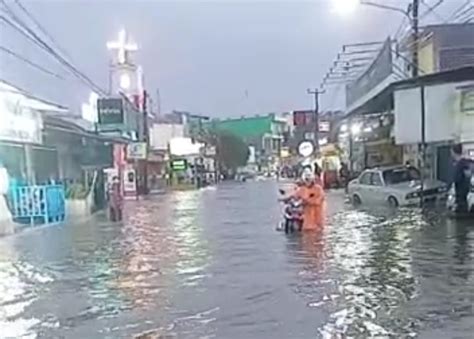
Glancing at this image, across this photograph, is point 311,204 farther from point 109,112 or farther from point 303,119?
point 303,119

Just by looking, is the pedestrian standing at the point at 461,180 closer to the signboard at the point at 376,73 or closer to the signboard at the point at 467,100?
the signboard at the point at 467,100

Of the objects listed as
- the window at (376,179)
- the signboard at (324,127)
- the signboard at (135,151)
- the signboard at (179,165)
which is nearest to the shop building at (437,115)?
the window at (376,179)

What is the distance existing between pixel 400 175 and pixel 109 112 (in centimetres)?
2286

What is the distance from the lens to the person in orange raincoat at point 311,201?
65.0 ft

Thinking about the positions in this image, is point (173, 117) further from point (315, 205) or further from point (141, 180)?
point (315, 205)

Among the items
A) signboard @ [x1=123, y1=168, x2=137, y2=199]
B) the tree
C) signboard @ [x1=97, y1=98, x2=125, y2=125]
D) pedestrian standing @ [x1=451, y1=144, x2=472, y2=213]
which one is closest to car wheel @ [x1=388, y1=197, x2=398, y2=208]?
pedestrian standing @ [x1=451, y1=144, x2=472, y2=213]

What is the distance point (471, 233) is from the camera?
62.4ft

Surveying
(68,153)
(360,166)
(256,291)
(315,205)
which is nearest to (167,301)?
(256,291)

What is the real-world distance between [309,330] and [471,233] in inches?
437

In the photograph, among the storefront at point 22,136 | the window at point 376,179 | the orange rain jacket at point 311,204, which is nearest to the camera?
the orange rain jacket at point 311,204

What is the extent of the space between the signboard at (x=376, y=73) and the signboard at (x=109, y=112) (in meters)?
14.7

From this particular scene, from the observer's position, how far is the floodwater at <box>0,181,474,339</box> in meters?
8.99

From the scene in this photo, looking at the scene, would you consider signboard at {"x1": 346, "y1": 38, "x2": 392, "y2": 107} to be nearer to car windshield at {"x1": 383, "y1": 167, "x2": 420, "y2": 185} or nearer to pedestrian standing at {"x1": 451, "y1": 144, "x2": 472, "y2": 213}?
car windshield at {"x1": 383, "y1": 167, "x2": 420, "y2": 185}

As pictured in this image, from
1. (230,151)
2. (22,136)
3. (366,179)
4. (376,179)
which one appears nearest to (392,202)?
(376,179)
